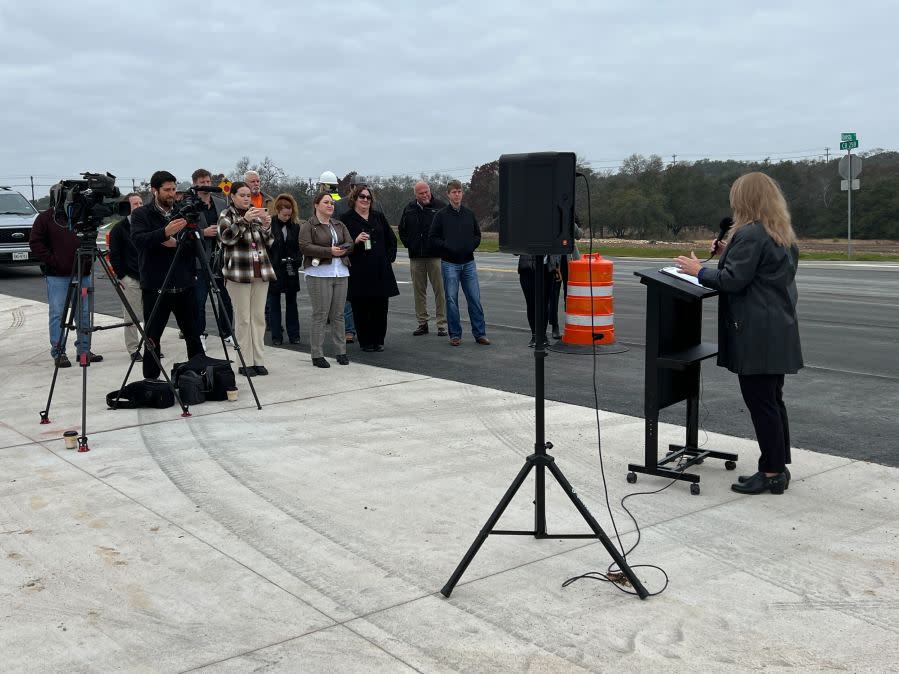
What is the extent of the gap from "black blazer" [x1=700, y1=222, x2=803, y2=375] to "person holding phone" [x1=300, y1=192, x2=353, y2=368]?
558cm

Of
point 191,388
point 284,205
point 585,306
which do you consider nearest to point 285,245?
point 284,205

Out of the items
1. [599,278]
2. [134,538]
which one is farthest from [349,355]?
[134,538]

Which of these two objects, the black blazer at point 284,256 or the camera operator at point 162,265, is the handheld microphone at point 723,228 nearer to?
the camera operator at point 162,265

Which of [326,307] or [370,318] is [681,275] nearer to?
[326,307]

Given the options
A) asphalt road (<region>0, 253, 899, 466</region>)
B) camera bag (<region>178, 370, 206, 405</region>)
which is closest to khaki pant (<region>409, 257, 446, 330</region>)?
asphalt road (<region>0, 253, 899, 466</region>)

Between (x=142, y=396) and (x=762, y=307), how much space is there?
5415 mm

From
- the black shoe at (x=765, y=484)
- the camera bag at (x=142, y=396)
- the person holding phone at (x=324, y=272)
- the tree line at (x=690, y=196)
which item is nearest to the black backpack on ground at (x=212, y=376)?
the camera bag at (x=142, y=396)

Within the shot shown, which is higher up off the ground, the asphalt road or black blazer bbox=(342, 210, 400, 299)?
black blazer bbox=(342, 210, 400, 299)

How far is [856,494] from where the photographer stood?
5.37 m

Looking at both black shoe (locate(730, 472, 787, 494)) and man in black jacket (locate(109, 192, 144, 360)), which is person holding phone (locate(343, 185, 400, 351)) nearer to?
man in black jacket (locate(109, 192, 144, 360))

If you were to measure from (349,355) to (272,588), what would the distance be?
6952 millimetres

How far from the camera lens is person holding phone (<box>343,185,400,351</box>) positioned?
36.7 ft

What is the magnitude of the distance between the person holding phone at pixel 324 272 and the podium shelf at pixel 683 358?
5033 mm

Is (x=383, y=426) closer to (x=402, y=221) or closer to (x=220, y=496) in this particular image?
(x=220, y=496)
